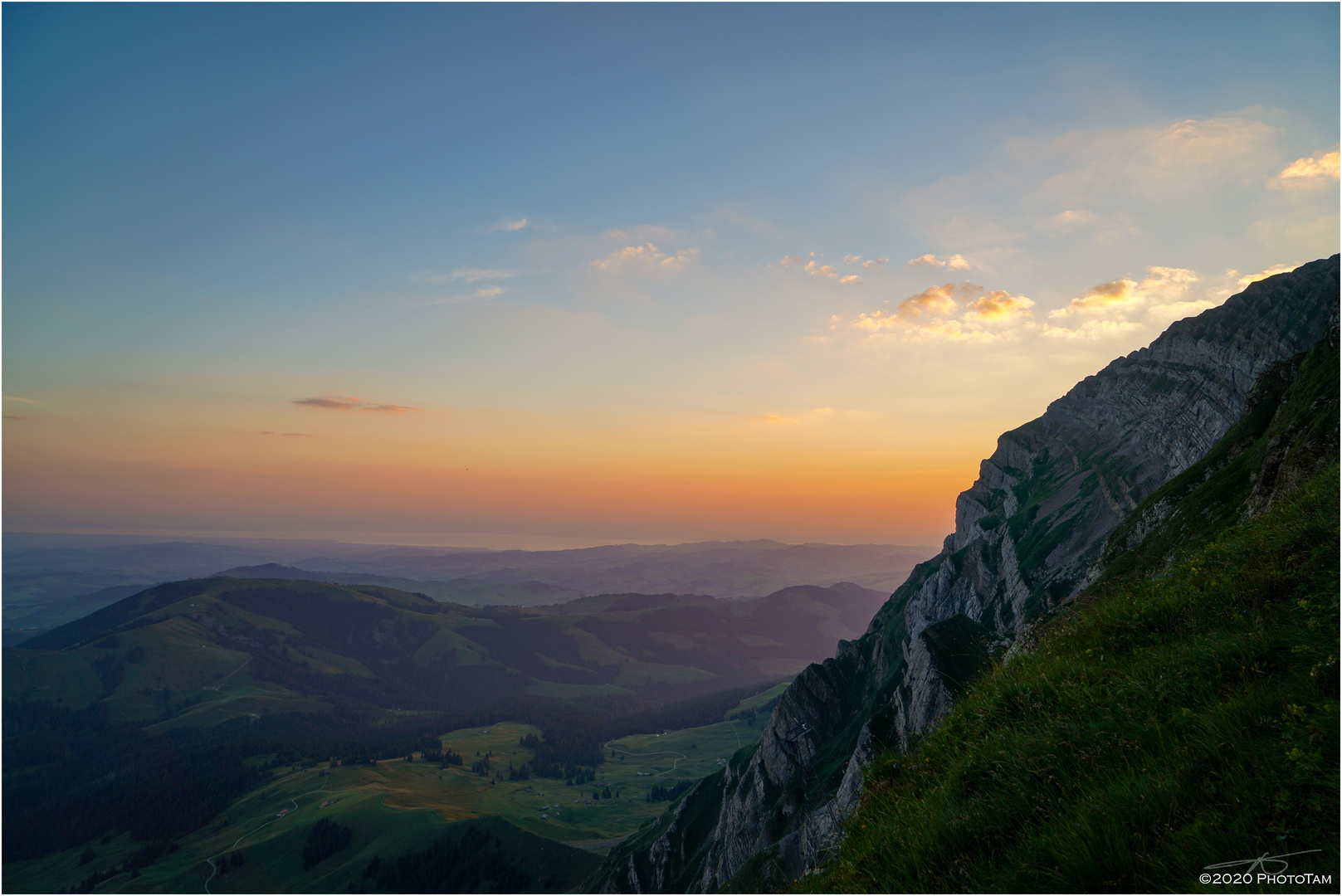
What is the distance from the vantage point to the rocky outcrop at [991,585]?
6100 centimetres

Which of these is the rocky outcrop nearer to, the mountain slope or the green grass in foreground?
the mountain slope

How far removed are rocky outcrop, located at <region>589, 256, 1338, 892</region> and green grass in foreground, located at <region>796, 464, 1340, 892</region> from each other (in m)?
37.8

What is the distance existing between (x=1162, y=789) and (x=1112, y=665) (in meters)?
3.67

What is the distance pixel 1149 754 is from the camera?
702cm

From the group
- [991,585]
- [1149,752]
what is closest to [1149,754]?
[1149,752]

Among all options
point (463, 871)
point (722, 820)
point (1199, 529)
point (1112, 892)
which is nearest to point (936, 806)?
point (1112, 892)

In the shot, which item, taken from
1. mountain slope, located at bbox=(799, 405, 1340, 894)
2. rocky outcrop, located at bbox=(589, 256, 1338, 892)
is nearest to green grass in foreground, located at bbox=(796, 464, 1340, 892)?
mountain slope, located at bbox=(799, 405, 1340, 894)

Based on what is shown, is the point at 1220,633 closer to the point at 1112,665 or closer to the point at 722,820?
the point at 1112,665

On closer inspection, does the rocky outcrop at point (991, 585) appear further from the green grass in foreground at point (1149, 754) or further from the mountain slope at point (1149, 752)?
the green grass in foreground at point (1149, 754)

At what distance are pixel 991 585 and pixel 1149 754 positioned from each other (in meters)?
93.3

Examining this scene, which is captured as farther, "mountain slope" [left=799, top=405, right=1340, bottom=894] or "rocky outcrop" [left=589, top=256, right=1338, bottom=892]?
"rocky outcrop" [left=589, top=256, right=1338, bottom=892]

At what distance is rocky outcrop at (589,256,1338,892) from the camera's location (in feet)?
200

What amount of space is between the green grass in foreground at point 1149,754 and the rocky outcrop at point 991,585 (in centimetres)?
3775

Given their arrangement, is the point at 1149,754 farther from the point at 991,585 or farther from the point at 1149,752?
the point at 991,585
